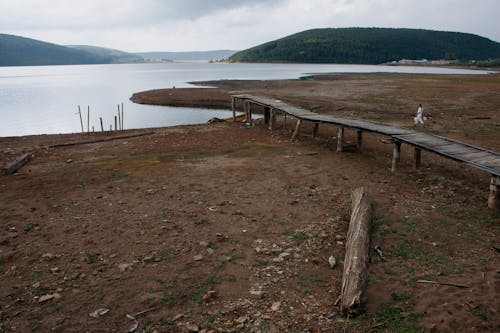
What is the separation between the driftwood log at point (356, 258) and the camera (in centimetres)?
534

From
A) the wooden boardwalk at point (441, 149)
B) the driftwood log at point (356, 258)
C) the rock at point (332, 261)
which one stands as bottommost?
the rock at point (332, 261)

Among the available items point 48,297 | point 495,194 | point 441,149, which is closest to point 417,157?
point 441,149

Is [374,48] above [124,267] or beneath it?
above

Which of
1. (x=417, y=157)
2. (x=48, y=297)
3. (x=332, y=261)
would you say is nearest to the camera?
(x=48, y=297)

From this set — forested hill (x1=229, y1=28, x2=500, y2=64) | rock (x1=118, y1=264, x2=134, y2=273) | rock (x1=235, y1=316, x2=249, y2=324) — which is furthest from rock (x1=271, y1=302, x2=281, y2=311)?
forested hill (x1=229, y1=28, x2=500, y2=64)

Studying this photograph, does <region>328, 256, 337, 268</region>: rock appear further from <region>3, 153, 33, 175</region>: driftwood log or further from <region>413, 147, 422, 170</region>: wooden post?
<region>3, 153, 33, 175</region>: driftwood log

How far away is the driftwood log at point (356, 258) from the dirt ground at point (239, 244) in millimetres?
215

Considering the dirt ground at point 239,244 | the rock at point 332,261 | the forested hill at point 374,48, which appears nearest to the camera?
the dirt ground at point 239,244

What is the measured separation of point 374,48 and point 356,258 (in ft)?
597

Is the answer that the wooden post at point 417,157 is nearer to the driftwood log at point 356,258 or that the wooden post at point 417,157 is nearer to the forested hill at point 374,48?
the driftwood log at point 356,258

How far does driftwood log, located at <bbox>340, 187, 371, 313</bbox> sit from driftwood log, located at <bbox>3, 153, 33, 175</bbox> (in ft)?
39.2

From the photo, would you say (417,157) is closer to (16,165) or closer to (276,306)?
(276,306)

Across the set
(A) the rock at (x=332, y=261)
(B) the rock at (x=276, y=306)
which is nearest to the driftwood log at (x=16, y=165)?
(B) the rock at (x=276, y=306)

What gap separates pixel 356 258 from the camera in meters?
6.21
